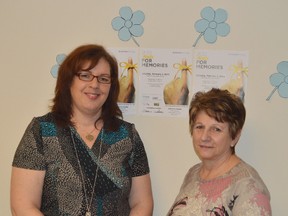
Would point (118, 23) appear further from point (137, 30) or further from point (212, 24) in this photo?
point (212, 24)

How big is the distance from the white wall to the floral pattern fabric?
39 cm

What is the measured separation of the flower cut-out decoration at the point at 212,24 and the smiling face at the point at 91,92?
0.59 m

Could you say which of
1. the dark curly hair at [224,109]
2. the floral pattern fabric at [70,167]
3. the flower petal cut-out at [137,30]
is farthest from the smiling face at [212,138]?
the flower petal cut-out at [137,30]

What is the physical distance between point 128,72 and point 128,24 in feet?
0.85

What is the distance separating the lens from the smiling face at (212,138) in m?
1.58

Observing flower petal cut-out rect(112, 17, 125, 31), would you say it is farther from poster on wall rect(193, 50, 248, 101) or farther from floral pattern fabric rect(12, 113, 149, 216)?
floral pattern fabric rect(12, 113, 149, 216)

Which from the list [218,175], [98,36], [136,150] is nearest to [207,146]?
[218,175]

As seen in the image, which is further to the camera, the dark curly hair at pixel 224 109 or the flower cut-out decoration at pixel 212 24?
the flower cut-out decoration at pixel 212 24

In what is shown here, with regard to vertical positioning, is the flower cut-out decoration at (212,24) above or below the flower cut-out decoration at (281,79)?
above

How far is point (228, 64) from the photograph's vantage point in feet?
6.64

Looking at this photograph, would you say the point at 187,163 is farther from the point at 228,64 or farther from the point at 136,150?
the point at 228,64

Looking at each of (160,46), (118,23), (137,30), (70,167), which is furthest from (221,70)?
(70,167)

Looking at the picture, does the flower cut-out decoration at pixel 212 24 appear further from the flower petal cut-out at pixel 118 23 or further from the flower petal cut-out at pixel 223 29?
the flower petal cut-out at pixel 118 23

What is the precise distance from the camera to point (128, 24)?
207 cm
